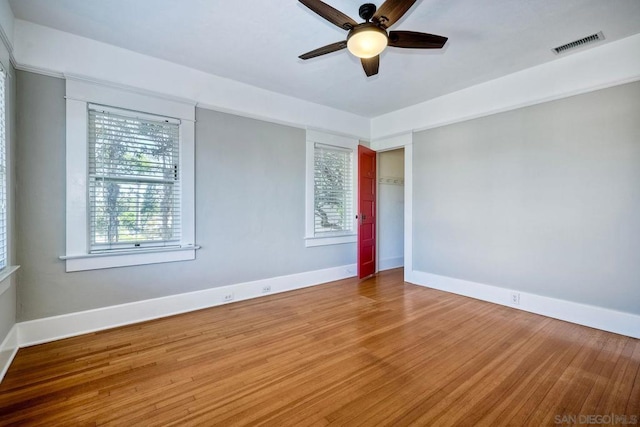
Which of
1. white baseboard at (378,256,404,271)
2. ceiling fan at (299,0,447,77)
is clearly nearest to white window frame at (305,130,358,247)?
white baseboard at (378,256,404,271)

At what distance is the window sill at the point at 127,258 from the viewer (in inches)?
108

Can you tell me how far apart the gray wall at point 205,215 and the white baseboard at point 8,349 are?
0.18m

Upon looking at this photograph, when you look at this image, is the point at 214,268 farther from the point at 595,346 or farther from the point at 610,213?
the point at 610,213

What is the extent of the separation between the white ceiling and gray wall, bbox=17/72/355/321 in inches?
26.6

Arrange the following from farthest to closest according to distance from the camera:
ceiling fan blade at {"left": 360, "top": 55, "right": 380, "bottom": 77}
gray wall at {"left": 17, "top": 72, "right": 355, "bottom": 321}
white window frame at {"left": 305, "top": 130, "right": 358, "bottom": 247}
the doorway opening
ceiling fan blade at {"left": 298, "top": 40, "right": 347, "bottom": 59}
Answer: the doorway opening
white window frame at {"left": 305, "top": 130, "right": 358, "bottom": 247}
gray wall at {"left": 17, "top": 72, "right": 355, "bottom": 321}
ceiling fan blade at {"left": 360, "top": 55, "right": 380, "bottom": 77}
ceiling fan blade at {"left": 298, "top": 40, "right": 347, "bottom": 59}

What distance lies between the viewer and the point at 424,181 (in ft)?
14.8

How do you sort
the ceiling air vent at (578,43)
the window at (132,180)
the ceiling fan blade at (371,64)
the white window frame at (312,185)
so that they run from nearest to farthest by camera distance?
the ceiling fan blade at (371,64)
the ceiling air vent at (578,43)
the window at (132,180)
the white window frame at (312,185)

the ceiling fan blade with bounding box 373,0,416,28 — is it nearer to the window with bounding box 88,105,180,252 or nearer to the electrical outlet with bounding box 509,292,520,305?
the window with bounding box 88,105,180,252

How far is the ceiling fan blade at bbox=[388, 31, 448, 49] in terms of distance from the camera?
2109 millimetres

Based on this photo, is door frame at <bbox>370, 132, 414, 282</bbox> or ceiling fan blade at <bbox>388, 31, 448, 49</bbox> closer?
ceiling fan blade at <bbox>388, 31, 448, 49</bbox>

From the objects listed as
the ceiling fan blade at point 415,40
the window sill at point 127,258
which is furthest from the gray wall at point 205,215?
the ceiling fan blade at point 415,40

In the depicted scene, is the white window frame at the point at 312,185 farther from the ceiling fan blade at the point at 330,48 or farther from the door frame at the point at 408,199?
the ceiling fan blade at the point at 330,48

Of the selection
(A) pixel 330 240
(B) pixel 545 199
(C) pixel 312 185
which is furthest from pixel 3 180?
(B) pixel 545 199

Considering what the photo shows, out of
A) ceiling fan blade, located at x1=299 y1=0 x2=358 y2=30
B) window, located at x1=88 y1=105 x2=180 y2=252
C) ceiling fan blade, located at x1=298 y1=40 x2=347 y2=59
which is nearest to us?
ceiling fan blade, located at x1=299 y1=0 x2=358 y2=30
